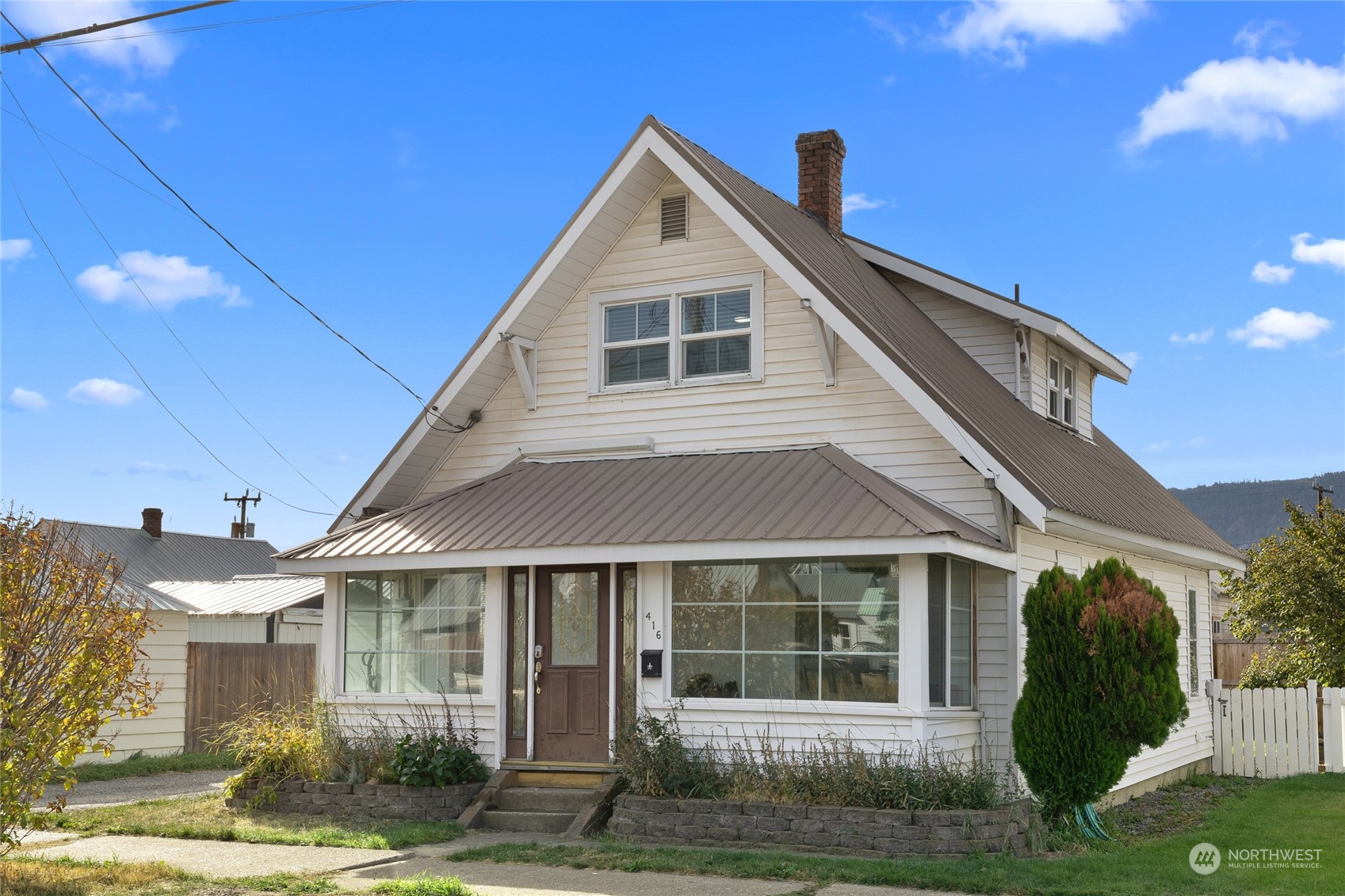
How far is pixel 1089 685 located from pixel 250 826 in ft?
26.2

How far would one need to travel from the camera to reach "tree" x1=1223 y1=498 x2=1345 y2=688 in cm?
2214

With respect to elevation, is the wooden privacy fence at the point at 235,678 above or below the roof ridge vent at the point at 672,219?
below

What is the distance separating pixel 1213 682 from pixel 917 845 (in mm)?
11160

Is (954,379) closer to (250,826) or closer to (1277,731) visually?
(250,826)

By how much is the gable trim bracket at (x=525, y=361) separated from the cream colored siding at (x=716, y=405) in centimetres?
8

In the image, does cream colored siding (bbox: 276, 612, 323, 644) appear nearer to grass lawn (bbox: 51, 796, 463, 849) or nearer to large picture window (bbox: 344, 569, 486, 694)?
large picture window (bbox: 344, 569, 486, 694)

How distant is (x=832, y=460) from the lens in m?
13.9

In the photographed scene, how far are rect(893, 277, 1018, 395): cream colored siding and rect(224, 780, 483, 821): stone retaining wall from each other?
819 cm

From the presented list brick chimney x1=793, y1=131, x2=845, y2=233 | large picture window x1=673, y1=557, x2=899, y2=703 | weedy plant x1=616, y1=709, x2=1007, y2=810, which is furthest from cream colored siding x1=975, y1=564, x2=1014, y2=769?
brick chimney x1=793, y1=131, x2=845, y2=233

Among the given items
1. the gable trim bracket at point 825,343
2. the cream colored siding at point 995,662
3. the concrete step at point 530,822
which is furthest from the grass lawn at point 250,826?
the gable trim bracket at point 825,343

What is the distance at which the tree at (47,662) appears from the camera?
10117mm

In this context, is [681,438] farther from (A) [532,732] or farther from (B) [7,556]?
(B) [7,556]

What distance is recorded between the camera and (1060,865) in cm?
1091

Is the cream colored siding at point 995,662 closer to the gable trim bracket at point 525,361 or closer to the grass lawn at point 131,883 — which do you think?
the gable trim bracket at point 525,361
